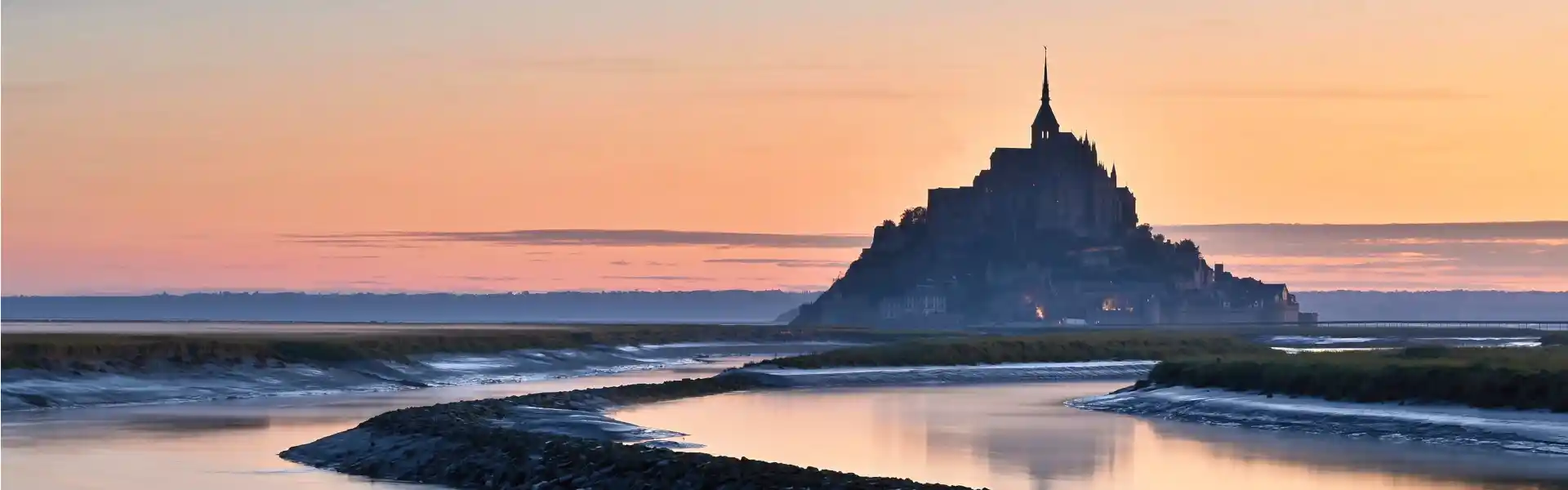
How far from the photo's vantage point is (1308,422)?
4303 cm

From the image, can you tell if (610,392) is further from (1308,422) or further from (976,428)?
(1308,422)

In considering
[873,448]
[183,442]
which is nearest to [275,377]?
[183,442]

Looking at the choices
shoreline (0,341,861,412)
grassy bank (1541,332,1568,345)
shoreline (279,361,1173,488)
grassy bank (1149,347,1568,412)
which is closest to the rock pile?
shoreline (279,361,1173,488)

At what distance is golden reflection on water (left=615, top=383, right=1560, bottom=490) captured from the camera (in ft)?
103

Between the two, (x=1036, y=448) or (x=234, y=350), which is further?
(x=234, y=350)

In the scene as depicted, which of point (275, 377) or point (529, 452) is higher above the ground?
point (275, 377)

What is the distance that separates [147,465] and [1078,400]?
2981 cm

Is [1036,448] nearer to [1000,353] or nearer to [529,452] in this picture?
[529,452]

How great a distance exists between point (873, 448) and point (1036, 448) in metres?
3.09

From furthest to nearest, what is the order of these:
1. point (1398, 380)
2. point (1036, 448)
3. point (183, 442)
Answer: point (1398, 380) < point (1036, 448) < point (183, 442)

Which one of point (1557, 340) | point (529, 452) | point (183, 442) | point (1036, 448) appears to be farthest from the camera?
point (1557, 340)

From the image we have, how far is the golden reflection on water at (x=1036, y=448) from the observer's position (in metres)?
31.5

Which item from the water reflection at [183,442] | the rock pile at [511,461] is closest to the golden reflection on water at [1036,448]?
the rock pile at [511,461]

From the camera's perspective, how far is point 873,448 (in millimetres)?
37812
